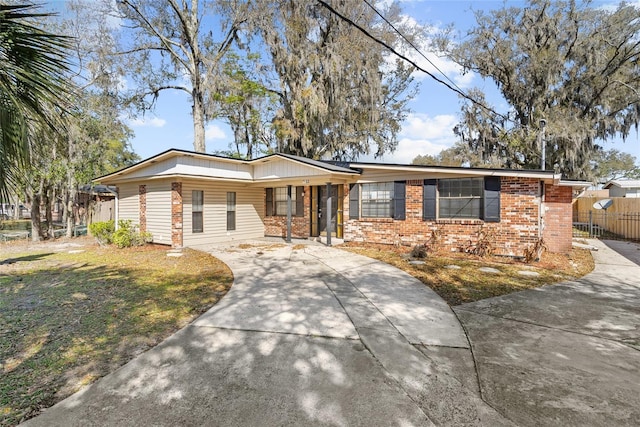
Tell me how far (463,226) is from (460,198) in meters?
0.83

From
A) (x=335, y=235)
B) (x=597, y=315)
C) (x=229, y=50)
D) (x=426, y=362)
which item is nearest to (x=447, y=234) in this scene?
(x=335, y=235)

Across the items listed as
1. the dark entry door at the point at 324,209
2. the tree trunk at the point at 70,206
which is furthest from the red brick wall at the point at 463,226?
the tree trunk at the point at 70,206

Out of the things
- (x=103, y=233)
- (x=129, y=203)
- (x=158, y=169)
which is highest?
(x=158, y=169)

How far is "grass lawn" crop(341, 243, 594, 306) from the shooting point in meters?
5.46

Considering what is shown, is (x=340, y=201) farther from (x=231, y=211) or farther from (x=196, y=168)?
(x=196, y=168)

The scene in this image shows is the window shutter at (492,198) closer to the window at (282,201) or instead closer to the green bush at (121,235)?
the window at (282,201)

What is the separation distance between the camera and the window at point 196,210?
35.8 ft

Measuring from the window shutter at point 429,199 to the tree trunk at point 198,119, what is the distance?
1267 centimetres

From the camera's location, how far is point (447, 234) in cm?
923

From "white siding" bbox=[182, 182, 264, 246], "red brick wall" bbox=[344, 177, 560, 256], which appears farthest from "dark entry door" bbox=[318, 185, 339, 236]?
"white siding" bbox=[182, 182, 264, 246]

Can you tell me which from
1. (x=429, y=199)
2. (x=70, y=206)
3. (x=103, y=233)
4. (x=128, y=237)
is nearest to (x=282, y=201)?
(x=128, y=237)

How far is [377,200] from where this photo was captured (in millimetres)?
10586

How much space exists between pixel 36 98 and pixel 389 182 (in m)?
8.90

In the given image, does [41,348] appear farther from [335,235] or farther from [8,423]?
[335,235]
